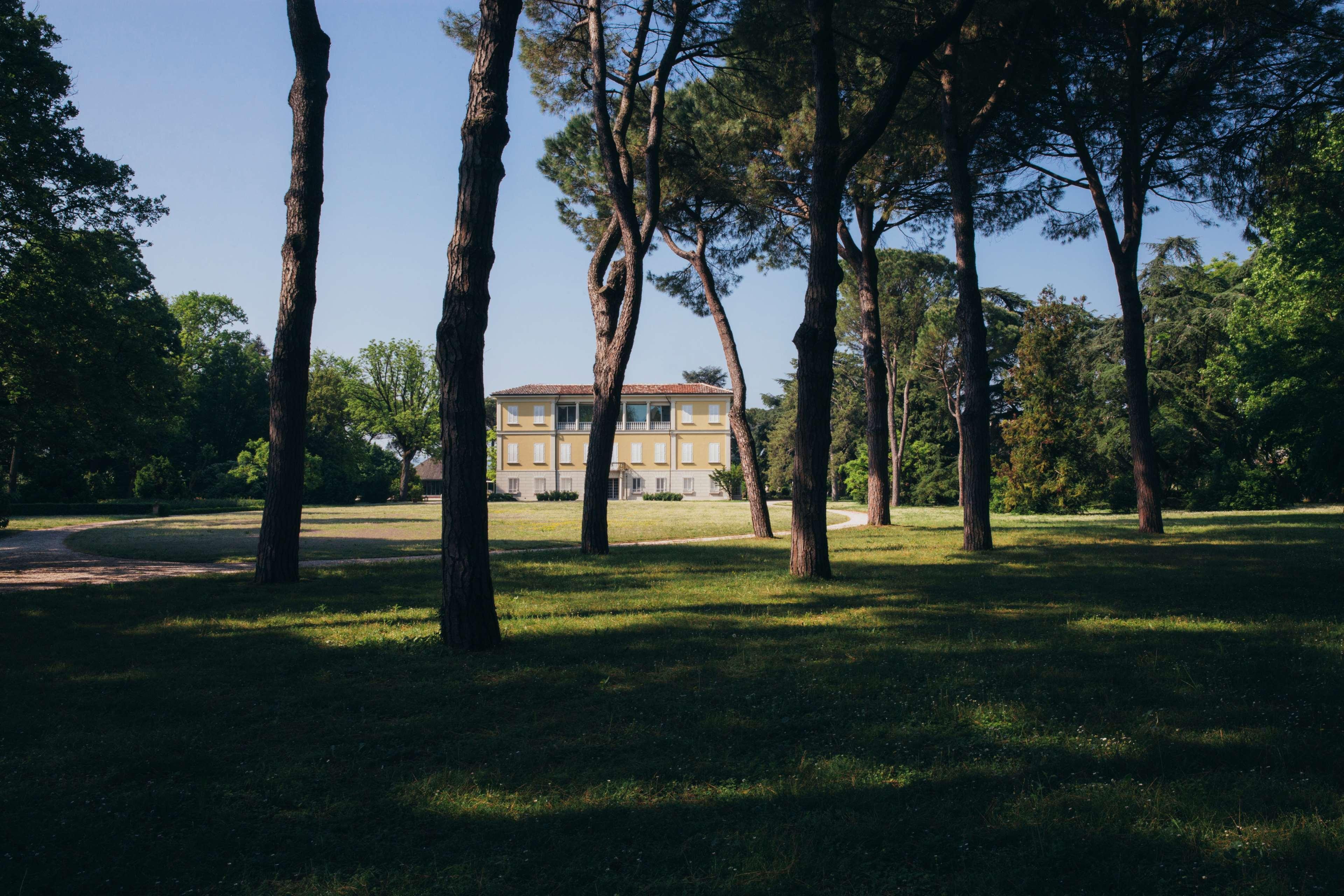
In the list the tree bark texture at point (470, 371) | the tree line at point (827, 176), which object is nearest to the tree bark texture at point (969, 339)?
the tree line at point (827, 176)

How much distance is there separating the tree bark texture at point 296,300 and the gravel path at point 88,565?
1706 mm

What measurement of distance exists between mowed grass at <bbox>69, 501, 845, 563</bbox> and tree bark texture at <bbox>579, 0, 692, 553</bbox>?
2.67 metres

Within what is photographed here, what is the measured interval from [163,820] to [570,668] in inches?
97.7

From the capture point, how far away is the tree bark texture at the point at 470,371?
563 centimetres

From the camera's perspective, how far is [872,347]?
1842 cm

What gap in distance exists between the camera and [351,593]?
831cm

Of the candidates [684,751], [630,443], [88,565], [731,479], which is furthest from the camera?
[630,443]

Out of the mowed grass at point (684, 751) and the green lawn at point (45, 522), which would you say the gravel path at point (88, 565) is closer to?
the mowed grass at point (684, 751)

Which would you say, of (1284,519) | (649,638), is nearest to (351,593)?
(649,638)

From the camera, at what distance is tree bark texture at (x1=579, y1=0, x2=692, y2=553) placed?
12961 mm

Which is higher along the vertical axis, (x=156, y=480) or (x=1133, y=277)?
(x=1133, y=277)

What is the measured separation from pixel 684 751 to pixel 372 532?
1824cm

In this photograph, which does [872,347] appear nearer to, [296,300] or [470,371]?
[296,300]

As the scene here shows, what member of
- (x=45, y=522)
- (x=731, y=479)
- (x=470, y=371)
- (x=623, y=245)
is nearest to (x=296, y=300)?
(x=470, y=371)
